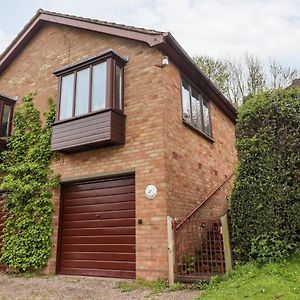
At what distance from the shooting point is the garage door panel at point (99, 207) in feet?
27.7

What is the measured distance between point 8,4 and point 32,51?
14.6 feet

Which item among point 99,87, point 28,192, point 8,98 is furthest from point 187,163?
point 8,98

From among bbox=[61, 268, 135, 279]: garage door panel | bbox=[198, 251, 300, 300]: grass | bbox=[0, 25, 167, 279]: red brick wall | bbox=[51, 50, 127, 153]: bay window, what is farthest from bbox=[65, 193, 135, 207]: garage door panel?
bbox=[198, 251, 300, 300]: grass

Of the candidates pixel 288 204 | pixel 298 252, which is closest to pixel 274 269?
pixel 298 252

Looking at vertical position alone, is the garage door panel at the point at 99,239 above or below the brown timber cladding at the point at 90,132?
below

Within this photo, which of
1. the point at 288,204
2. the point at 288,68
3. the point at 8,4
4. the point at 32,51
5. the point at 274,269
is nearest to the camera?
the point at 274,269

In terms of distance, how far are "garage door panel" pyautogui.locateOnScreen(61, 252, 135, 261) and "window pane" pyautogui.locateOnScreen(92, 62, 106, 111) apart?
13.2 feet

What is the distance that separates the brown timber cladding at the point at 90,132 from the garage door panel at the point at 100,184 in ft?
3.43

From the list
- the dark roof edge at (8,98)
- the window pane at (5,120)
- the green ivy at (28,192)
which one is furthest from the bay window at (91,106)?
the window pane at (5,120)

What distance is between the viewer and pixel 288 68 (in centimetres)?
2694

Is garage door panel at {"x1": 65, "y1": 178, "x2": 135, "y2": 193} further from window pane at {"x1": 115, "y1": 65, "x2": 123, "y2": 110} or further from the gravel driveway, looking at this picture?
the gravel driveway

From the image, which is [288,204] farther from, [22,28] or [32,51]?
[22,28]

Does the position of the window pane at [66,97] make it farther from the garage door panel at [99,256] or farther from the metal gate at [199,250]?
the metal gate at [199,250]

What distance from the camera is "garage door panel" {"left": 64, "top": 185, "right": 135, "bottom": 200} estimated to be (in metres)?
8.56
